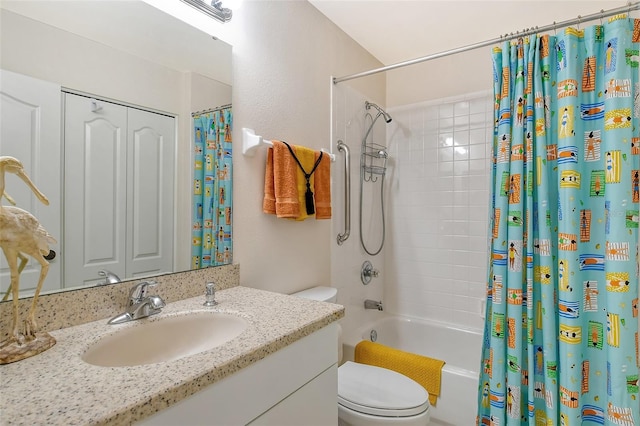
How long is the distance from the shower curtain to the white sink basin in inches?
47.6

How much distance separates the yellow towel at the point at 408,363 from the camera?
1.81 metres

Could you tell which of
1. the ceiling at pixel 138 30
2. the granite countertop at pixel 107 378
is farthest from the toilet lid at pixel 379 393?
the ceiling at pixel 138 30

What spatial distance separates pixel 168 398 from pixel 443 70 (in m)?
2.72

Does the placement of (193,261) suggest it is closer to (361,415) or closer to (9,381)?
(9,381)

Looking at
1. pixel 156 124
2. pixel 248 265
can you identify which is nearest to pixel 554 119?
pixel 248 265

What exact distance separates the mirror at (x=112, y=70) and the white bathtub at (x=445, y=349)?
4.85ft

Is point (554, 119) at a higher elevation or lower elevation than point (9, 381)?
higher

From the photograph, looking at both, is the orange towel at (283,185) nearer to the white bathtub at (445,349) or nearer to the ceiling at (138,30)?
the ceiling at (138,30)

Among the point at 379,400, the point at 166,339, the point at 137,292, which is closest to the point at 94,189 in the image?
the point at 137,292

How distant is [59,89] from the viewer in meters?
0.93

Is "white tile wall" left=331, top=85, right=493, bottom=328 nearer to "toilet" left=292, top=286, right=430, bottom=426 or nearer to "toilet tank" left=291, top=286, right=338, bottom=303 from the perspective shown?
"toilet tank" left=291, top=286, right=338, bottom=303

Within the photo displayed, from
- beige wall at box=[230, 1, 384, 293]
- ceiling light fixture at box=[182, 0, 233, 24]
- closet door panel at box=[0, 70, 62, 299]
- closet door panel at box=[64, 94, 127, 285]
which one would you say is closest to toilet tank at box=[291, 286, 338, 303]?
beige wall at box=[230, 1, 384, 293]

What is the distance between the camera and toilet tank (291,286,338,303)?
1.71 meters

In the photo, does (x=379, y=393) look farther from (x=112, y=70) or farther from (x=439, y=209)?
(x=112, y=70)
